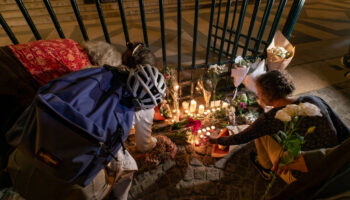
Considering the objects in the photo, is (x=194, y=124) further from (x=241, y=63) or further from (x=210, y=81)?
(x=241, y=63)

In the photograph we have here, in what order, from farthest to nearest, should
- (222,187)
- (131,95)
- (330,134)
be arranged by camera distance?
(222,187) → (330,134) → (131,95)

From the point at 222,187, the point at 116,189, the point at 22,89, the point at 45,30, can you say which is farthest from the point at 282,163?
the point at 45,30

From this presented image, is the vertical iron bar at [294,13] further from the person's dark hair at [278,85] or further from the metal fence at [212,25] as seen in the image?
the person's dark hair at [278,85]

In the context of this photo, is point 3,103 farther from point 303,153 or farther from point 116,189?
point 303,153

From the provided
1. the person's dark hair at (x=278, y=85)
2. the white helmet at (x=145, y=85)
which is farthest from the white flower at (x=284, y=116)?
the white helmet at (x=145, y=85)

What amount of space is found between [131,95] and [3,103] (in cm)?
125

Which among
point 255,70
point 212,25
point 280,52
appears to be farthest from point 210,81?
point 280,52

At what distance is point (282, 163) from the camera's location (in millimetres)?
1367

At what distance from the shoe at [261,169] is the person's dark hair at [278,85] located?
1.07 m

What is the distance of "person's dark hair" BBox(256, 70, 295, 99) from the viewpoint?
1.95 m

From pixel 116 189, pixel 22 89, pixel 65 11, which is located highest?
pixel 22 89

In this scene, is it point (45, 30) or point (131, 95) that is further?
point (45, 30)

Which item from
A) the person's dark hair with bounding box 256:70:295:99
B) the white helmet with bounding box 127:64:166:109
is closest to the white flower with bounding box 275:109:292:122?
the person's dark hair with bounding box 256:70:295:99

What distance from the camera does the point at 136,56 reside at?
1898 millimetres
